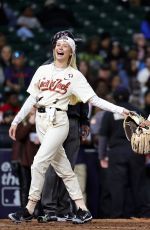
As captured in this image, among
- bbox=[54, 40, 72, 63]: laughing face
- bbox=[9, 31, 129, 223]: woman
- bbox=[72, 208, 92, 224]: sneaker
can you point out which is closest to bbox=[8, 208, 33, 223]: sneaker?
bbox=[9, 31, 129, 223]: woman

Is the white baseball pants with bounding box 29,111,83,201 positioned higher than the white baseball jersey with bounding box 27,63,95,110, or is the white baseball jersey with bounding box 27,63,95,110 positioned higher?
the white baseball jersey with bounding box 27,63,95,110

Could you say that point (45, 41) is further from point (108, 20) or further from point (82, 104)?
point (82, 104)

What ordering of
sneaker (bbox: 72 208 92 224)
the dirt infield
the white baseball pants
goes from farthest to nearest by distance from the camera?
sneaker (bbox: 72 208 92 224)
the white baseball pants
the dirt infield

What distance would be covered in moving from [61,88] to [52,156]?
0.67 m

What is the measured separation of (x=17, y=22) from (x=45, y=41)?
2.31 ft

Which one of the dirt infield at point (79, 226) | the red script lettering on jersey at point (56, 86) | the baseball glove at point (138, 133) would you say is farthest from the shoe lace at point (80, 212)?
the red script lettering on jersey at point (56, 86)

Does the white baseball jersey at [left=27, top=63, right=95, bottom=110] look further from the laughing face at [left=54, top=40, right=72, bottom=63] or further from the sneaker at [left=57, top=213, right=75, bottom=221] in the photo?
the sneaker at [left=57, top=213, right=75, bottom=221]

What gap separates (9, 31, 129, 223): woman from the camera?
898 cm

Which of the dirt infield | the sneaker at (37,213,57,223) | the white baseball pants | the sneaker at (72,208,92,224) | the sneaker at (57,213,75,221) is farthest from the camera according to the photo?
the sneaker at (57,213,75,221)

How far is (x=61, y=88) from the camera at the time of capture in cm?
898

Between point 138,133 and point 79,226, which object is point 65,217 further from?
point 138,133

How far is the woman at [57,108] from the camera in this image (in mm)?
8977

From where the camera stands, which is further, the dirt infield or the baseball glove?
the baseball glove

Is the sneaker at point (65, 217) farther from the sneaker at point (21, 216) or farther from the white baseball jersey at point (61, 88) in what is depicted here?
the white baseball jersey at point (61, 88)
